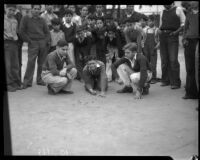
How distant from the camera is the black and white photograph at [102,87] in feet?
10.3

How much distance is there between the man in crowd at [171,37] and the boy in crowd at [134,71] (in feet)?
1.50

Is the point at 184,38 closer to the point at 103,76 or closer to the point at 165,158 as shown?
the point at 103,76

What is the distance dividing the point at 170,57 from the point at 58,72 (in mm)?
1813

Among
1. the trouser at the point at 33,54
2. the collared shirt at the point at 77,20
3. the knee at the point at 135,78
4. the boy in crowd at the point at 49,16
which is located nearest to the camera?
the knee at the point at 135,78

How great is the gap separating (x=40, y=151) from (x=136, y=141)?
0.87 metres

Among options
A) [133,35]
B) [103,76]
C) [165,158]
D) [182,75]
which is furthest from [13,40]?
[165,158]

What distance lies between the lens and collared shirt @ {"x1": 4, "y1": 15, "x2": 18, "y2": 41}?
5.23 meters

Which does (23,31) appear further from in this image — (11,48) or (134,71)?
(134,71)

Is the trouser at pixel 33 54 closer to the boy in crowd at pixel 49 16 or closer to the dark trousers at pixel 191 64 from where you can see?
the boy in crowd at pixel 49 16

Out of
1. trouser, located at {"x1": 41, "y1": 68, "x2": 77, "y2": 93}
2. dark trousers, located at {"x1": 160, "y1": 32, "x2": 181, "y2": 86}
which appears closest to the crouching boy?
trouser, located at {"x1": 41, "y1": 68, "x2": 77, "y2": 93}

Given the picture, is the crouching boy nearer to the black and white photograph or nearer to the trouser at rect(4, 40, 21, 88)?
the black and white photograph

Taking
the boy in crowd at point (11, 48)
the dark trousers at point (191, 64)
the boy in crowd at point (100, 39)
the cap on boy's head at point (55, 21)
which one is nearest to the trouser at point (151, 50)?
the boy in crowd at point (100, 39)

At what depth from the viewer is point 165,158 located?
1.21m

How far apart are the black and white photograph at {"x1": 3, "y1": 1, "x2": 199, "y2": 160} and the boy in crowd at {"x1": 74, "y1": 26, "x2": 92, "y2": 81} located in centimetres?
2
